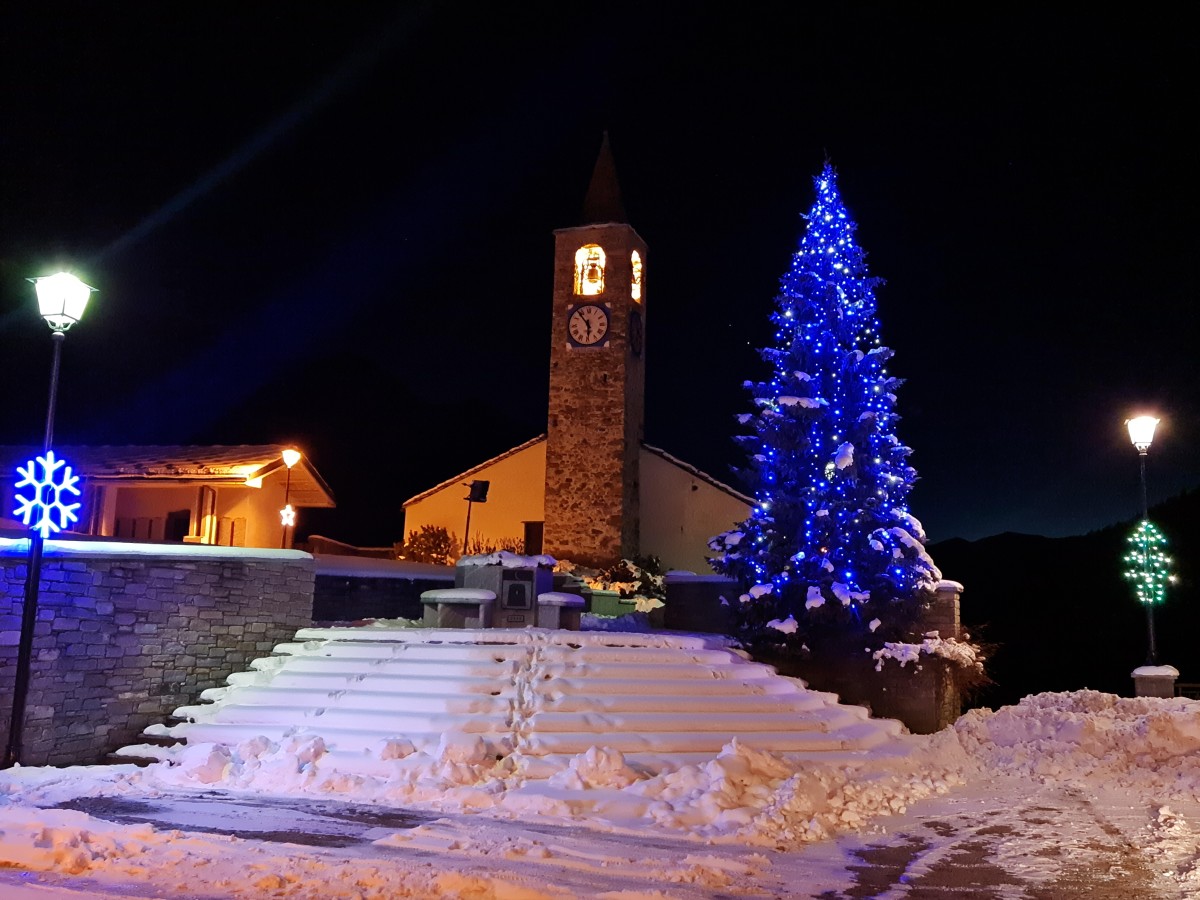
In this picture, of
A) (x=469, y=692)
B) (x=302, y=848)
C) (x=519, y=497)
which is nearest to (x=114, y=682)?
(x=469, y=692)

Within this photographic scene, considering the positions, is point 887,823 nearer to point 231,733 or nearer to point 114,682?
point 231,733

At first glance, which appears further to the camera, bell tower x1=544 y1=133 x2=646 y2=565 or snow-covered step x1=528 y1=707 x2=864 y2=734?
bell tower x1=544 y1=133 x2=646 y2=565

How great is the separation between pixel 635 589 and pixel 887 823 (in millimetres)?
15790

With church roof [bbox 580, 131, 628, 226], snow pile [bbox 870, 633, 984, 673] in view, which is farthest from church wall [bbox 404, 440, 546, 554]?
snow pile [bbox 870, 633, 984, 673]

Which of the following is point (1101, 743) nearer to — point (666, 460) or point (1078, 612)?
point (666, 460)

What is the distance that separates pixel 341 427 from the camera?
2611 inches

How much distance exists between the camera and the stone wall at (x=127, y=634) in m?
9.25

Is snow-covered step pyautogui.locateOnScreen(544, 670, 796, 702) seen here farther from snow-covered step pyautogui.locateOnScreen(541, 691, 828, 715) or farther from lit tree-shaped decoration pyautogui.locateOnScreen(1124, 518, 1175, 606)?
lit tree-shaped decoration pyautogui.locateOnScreen(1124, 518, 1175, 606)

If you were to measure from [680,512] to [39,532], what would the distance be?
19.9 m

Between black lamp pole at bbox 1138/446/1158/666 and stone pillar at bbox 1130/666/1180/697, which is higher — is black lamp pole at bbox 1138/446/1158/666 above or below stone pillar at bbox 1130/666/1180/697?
above

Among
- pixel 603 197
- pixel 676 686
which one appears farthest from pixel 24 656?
pixel 603 197

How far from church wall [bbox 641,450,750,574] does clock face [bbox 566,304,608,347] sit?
3.57 m

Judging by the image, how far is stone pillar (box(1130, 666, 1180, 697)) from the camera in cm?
1302

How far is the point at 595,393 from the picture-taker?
27047 mm
